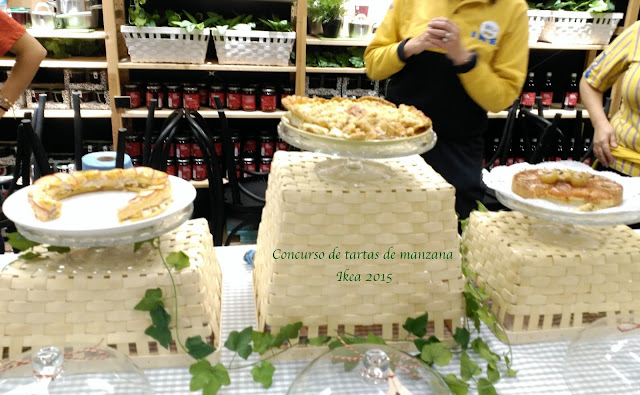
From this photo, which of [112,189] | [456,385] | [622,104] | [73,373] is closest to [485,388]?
[456,385]

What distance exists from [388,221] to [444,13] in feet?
3.27

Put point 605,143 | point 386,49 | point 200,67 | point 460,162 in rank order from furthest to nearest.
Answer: point 200,67
point 605,143
point 460,162
point 386,49

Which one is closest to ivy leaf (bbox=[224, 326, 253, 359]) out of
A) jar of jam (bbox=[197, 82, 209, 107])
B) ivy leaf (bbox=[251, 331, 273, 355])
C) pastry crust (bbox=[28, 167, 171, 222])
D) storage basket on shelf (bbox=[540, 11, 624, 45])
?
ivy leaf (bbox=[251, 331, 273, 355])

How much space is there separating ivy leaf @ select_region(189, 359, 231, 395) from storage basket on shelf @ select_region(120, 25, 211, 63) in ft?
7.56

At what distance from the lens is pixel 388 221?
0.93 metres

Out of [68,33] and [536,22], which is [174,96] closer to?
[68,33]

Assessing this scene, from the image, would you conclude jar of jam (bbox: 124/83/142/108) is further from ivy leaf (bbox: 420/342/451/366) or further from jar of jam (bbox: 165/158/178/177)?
ivy leaf (bbox: 420/342/451/366)

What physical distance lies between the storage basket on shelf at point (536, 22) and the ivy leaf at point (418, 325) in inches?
107

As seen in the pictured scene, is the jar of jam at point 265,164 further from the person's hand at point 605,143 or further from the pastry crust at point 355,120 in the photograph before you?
the pastry crust at point 355,120

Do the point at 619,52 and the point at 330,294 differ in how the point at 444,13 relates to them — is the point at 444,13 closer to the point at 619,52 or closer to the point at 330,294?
the point at 619,52

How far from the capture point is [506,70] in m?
1.64

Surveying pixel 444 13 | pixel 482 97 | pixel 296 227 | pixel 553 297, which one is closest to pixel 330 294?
pixel 296 227

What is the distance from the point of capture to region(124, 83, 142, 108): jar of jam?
2.99 meters

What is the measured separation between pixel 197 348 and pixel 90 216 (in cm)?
28
